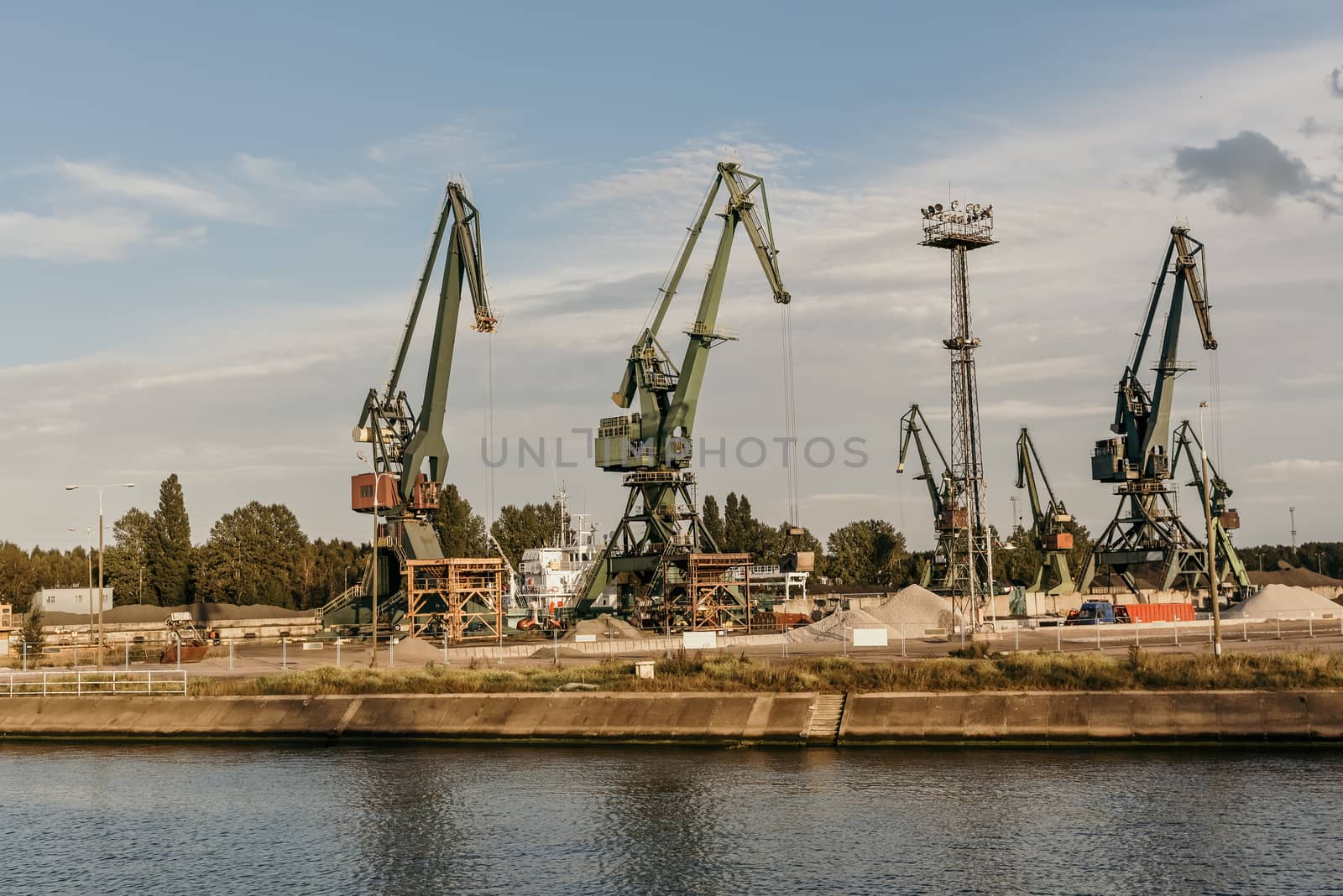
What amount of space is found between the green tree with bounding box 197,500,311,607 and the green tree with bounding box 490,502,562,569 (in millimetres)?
34005

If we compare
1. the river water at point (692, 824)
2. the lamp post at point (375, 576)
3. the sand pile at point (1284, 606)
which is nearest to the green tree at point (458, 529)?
the lamp post at point (375, 576)

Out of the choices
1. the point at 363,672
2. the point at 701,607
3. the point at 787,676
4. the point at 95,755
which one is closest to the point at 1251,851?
the point at 787,676

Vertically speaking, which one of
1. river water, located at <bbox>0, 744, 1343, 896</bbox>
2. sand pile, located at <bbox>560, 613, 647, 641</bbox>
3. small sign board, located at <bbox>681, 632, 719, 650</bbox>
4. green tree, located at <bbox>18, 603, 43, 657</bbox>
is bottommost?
river water, located at <bbox>0, 744, 1343, 896</bbox>

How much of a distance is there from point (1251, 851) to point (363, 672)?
36.3 metres

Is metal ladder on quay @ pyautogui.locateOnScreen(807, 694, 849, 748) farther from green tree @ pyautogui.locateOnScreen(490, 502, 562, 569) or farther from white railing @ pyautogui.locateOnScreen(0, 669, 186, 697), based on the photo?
green tree @ pyautogui.locateOnScreen(490, 502, 562, 569)

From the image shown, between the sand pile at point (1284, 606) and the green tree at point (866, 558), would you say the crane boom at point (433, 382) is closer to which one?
the sand pile at point (1284, 606)

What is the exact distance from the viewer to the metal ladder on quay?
4441 centimetres

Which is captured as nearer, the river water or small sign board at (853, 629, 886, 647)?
the river water

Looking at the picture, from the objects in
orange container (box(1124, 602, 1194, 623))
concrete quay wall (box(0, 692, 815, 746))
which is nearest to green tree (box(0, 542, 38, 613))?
concrete quay wall (box(0, 692, 815, 746))

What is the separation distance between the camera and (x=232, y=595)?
136 meters

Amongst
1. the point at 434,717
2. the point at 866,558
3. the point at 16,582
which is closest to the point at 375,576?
the point at 434,717

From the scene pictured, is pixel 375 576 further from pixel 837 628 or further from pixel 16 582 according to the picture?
pixel 16 582

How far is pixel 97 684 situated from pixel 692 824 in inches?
1324

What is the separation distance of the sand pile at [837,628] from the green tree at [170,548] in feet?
244
